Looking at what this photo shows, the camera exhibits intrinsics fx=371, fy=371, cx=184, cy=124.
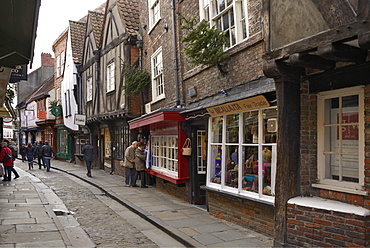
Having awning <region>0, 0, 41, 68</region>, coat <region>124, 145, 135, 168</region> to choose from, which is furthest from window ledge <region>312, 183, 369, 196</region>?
coat <region>124, 145, 135, 168</region>

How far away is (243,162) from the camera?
7.36 metres

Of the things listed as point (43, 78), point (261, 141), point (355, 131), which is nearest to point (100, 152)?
point (261, 141)

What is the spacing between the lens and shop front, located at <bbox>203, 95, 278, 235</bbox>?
6.55 metres

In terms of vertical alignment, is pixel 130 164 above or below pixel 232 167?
below

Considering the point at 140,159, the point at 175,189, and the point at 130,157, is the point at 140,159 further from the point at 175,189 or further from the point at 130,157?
the point at 175,189

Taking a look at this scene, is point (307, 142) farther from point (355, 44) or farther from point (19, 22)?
point (19, 22)

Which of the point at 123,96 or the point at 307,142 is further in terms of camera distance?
the point at 123,96

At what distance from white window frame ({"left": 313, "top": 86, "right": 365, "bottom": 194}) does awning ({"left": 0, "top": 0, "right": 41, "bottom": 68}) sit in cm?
438

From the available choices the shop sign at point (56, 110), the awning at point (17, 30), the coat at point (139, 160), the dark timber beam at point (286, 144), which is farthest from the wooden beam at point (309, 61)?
the shop sign at point (56, 110)

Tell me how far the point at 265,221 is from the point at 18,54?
18.2 ft

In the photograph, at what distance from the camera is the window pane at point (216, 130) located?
8.27m

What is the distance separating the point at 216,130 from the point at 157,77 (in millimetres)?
5662

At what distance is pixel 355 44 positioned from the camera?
4590 millimetres

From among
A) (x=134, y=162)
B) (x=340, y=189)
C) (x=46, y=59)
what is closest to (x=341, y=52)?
(x=340, y=189)
